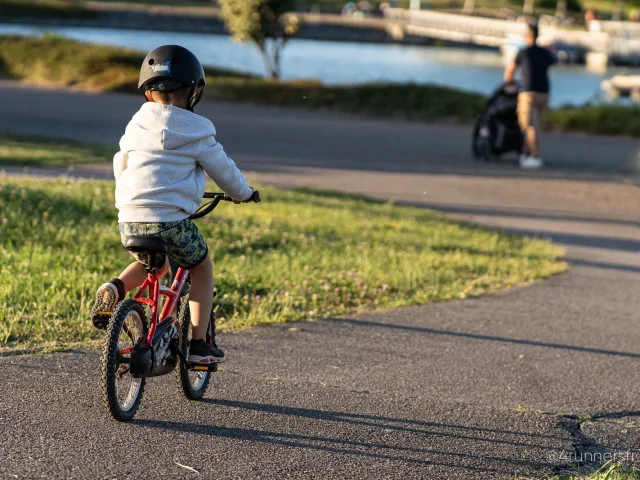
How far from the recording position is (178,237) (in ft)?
14.8

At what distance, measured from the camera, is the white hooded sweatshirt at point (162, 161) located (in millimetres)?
4477

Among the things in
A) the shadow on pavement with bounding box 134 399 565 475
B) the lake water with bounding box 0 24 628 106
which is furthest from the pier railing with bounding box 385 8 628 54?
the shadow on pavement with bounding box 134 399 565 475

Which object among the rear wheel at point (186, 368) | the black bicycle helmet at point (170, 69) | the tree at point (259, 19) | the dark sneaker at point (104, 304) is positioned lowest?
the rear wheel at point (186, 368)

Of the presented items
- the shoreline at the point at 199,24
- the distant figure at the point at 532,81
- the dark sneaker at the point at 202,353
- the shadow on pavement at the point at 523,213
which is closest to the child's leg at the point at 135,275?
the dark sneaker at the point at 202,353

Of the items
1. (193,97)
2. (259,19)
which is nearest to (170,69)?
(193,97)

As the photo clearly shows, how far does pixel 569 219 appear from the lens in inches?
491

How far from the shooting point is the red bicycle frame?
4574 millimetres

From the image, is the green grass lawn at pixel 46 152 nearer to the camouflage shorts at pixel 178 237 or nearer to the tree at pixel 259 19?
the camouflage shorts at pixel 178 237

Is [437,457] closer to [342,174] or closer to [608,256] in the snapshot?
[608,256]

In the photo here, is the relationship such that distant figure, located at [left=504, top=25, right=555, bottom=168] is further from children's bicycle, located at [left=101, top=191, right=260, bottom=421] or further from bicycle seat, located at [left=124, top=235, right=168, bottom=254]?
bicycle seat, located at [left=124, top=235, right=168, bottom=254]

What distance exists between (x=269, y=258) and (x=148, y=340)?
13.2 feet

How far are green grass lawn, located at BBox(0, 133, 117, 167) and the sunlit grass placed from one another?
305 cm

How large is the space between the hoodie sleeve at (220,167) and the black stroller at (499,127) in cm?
1171

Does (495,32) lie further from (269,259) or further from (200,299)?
(200,299)
